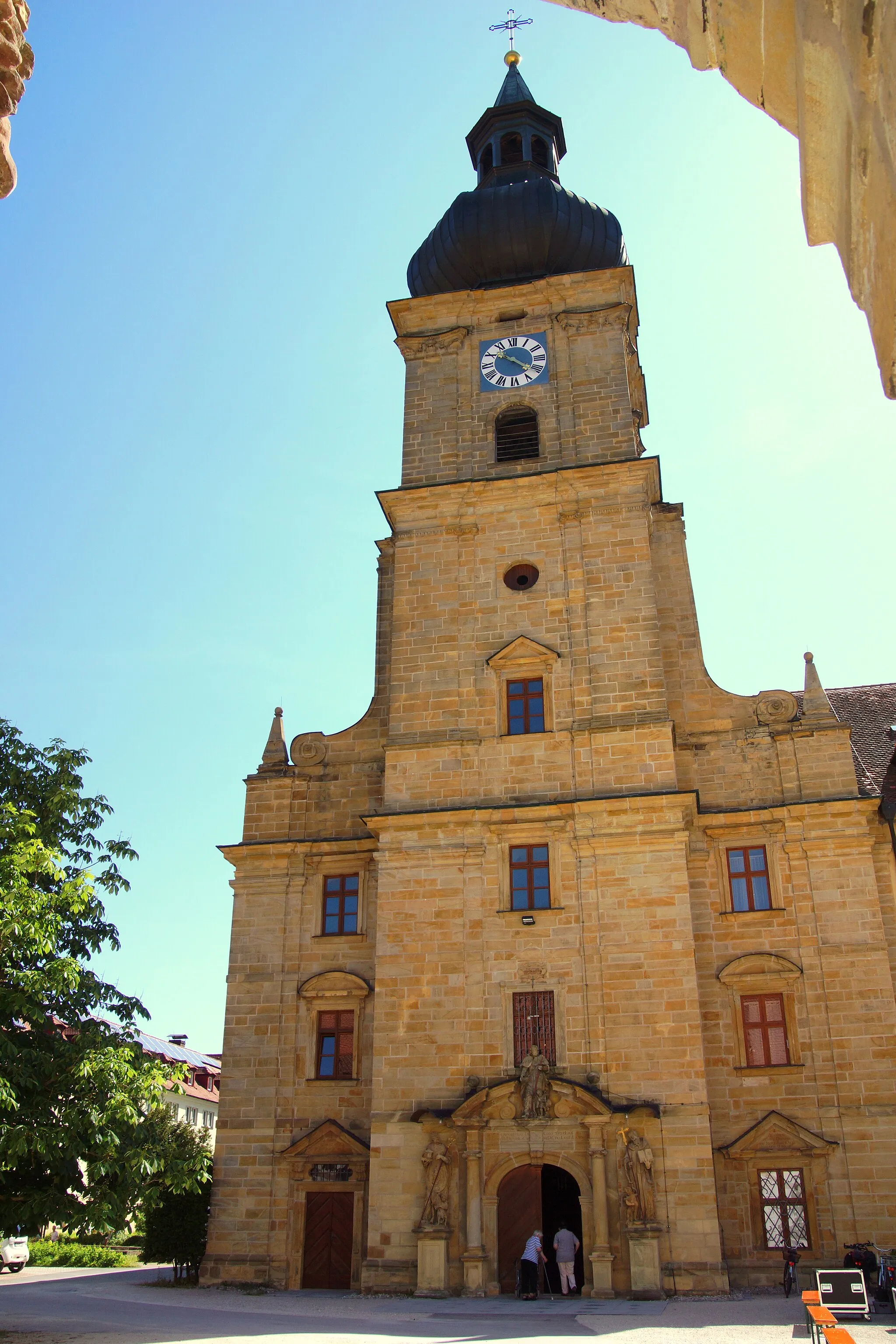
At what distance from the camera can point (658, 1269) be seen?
59.6 feet

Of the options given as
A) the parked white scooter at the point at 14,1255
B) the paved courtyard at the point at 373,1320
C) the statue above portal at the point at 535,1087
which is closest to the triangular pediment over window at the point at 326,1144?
the paved courtyard at the point at 373,1320

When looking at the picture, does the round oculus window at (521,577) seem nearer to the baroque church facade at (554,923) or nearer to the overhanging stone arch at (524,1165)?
the baroque church facade at (554,923)

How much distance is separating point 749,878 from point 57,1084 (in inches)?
520

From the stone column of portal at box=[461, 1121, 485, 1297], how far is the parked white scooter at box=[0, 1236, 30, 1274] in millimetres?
13795

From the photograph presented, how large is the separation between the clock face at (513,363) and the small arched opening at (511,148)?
311 inches

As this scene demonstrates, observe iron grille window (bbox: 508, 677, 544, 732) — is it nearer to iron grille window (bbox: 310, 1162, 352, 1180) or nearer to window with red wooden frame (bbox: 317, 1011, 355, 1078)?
window with red wooden frame (bbox: 317, 1011, 355, 1078)

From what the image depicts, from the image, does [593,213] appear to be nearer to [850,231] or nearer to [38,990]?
[38,990]

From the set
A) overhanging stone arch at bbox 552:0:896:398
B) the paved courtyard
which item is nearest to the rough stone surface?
overhanging stone arch at bbox 552:0:896:398

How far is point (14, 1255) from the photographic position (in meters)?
27.6

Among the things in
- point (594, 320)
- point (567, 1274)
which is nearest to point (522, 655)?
point (594, 320)

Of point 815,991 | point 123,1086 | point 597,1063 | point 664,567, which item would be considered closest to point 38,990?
point 123,1086

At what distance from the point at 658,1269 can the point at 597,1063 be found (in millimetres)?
3268

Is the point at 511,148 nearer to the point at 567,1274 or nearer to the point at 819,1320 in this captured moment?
the point at 567,1274

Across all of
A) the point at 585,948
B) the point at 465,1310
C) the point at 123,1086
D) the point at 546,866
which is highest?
the point at 546,866
